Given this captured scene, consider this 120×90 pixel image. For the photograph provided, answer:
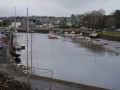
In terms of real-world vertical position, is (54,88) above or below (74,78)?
above

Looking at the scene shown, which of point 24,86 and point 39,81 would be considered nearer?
point 24,86

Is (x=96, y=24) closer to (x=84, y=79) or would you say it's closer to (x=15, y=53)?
(x=15, y=53)

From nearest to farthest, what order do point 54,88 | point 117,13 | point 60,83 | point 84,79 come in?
point 54,88 < point 60,83 < point 84,79 < point 117,13

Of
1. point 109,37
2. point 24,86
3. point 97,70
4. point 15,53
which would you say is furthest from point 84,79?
point 109,37

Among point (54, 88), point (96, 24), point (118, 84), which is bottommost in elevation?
point (118, 84)

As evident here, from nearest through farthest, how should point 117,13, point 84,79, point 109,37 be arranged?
point 84,79 → point 109,37 → point 117,13

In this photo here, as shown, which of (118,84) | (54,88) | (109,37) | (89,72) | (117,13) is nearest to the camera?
(54,88)

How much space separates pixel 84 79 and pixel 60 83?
256 inches

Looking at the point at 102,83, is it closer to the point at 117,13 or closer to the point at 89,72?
the point at 89,72

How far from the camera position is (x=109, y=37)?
6150 cm

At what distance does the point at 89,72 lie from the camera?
2002cm

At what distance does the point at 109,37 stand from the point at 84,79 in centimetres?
4636

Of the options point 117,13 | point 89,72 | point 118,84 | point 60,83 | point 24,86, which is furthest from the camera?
point 117,13

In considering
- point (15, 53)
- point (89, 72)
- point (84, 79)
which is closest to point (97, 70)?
point (89, 72)
